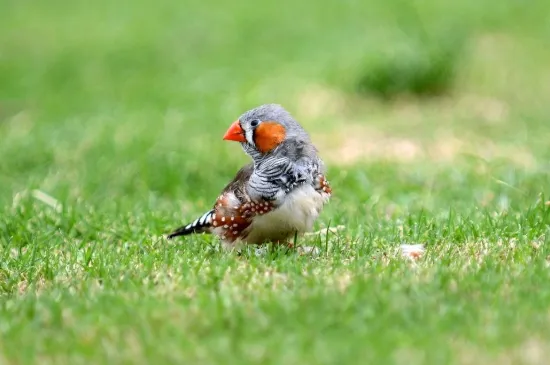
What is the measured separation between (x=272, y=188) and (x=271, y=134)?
326 millimetres

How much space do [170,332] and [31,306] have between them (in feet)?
2.49

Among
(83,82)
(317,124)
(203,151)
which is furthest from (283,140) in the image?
(83,82)

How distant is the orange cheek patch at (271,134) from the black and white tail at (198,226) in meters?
0.49

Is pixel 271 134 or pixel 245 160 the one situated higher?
pixel 271 134

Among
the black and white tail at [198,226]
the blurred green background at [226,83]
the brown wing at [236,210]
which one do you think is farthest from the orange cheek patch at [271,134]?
the blurred green background at [226,83]

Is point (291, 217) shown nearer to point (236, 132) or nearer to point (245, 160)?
point (236, 132)

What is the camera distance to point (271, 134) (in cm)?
526

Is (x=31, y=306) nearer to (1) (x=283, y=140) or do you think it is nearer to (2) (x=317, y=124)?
(1) (x=283, y=140)

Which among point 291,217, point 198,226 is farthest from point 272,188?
point 198,226

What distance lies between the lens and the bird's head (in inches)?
207

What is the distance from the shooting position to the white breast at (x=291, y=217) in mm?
5070

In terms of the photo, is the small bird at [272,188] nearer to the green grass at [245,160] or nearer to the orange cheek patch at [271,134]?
the orange cheek patch at [271,134]

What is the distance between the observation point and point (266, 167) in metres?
5.19

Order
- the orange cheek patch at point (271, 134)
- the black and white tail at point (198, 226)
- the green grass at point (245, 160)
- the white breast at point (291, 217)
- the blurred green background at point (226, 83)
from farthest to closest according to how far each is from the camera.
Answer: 1. the blurred green background at point (226, 83)
2. the black and white tail at point (198, 226)
3. the orange cheek patch at point (271, 134)
4. the white breast at point (291, 217)
5. the green grass at point (245, 160)
